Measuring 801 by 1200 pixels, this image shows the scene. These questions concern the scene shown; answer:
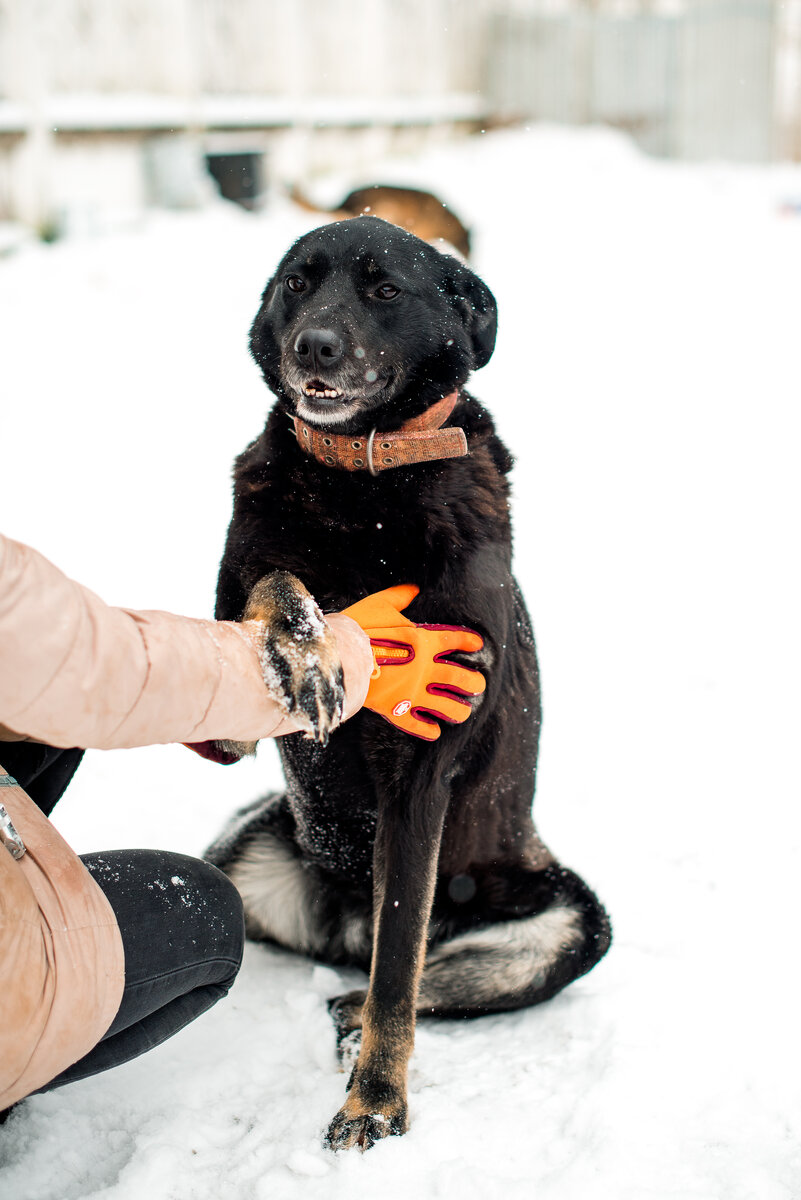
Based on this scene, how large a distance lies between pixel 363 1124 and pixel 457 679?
882 mm

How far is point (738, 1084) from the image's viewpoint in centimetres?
195

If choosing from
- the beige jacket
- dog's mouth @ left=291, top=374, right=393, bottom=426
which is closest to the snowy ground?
the beige jacket

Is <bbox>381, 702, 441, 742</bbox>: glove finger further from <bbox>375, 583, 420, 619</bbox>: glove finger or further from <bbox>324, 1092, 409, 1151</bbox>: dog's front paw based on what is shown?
<bbox>324, 1092, 409, 1151</bbox>: dog's front paw

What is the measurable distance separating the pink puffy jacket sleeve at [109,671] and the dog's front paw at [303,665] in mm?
28

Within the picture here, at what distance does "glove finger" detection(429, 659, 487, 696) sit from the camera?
6.47 ft

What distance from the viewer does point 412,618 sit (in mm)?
2061

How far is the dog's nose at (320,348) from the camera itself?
214 cm

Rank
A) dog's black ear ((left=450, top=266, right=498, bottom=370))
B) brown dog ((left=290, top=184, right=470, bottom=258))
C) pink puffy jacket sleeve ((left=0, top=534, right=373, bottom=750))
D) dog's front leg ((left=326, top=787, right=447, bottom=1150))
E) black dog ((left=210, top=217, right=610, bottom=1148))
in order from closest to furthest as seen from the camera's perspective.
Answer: pink puffy jacket sleeve ((left=0, top=534, right=373, bottom=750)) → dog's front leg ((left=326, top=787, right=447, bottom=1150)) → black dog ((left=210, top=217, right=610, bottom=1148)) → dog's black ear ((left=450, top=266, right=498, bottom=370)) → brown dog ((left=290, top=184, right=470, bottom=258))

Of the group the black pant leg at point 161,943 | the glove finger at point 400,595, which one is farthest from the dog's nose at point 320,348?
the black pant leg at point 161,943

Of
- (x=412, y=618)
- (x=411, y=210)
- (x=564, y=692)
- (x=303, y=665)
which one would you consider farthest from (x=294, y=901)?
(x=411, y=210)

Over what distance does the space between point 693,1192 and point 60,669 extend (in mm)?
1401

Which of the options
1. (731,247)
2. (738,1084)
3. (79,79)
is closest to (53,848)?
(738,1084)

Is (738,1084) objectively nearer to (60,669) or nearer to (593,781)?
(593,781)

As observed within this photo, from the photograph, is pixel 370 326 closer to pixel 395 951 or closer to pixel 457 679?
pixel 457 679
